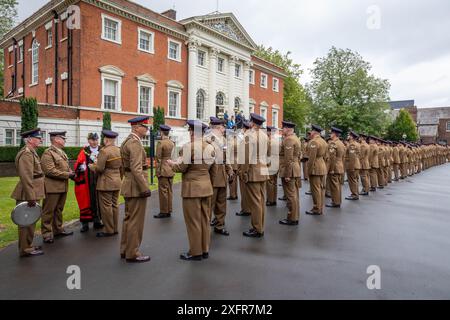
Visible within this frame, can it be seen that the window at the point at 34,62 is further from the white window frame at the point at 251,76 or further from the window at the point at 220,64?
the white window frame at the point at 251,76

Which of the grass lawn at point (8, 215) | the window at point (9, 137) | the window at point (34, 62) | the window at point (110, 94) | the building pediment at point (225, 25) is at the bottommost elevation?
the grass lawn at point (8, 215)

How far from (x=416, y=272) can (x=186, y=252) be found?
3.57 metres

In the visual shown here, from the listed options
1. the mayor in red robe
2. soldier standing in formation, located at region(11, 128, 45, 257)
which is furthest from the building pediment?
soldier standing in formation, located at region(11, 128, 45, 257)

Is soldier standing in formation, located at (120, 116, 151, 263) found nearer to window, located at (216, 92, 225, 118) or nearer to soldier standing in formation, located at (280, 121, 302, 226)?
soldier standing in formation, located at (280, 121, 302, 226)

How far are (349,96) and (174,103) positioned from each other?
30967mm

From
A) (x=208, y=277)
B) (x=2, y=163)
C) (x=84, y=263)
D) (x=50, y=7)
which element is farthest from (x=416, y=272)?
(x=50, y=7)

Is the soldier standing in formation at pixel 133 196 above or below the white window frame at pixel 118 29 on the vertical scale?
below

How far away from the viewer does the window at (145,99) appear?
24.1 m

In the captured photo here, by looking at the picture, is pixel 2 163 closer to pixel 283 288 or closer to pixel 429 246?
pixel 283 288

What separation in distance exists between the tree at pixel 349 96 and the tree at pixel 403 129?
11659 millimetres

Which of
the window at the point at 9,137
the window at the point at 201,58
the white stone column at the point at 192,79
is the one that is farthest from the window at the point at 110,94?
the window at the point at 201,58

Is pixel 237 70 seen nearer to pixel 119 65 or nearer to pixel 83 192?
pixel 119 65

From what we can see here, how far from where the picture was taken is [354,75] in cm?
4678

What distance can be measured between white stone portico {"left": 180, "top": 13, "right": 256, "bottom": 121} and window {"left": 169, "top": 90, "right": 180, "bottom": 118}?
1.11 metres
